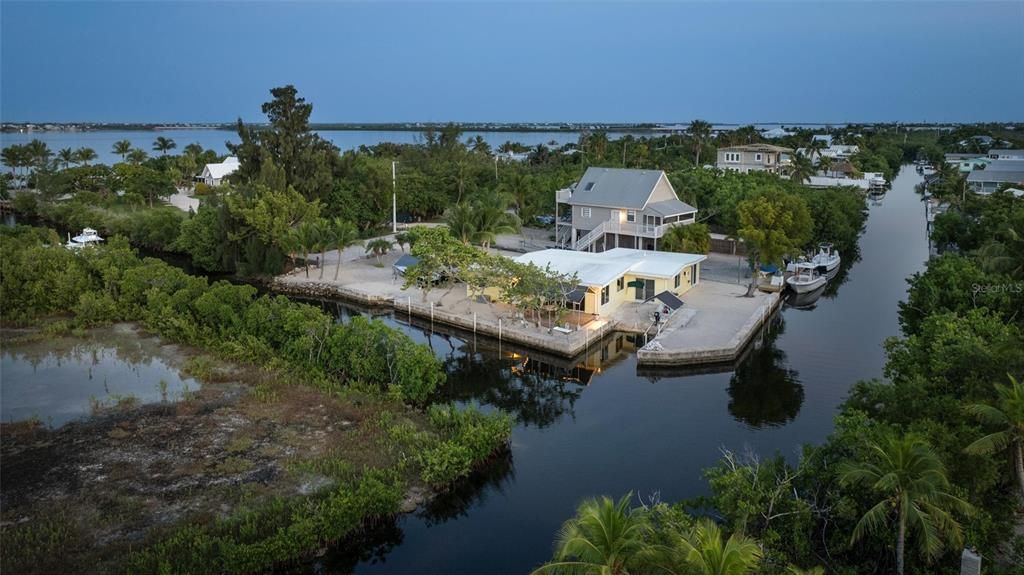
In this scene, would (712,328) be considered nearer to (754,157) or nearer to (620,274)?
(620,274)

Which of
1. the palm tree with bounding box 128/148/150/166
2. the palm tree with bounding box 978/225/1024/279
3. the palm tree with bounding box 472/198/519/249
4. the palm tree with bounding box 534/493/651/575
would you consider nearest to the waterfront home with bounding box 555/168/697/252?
the palm tree with bounding box 472/198/519/249

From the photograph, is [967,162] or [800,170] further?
[967,162]

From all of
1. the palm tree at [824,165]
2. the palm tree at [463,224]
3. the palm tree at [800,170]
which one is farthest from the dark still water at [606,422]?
the palm tree at [824,165]

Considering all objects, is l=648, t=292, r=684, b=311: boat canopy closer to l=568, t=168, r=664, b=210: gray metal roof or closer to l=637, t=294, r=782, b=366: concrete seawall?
l=637, t=294, r=782, b=366: concrete seawall

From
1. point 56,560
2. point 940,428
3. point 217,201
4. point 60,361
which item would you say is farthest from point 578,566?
point 217,201

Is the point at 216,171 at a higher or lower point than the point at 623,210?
higher

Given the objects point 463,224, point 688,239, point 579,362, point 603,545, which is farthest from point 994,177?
point 603,545
